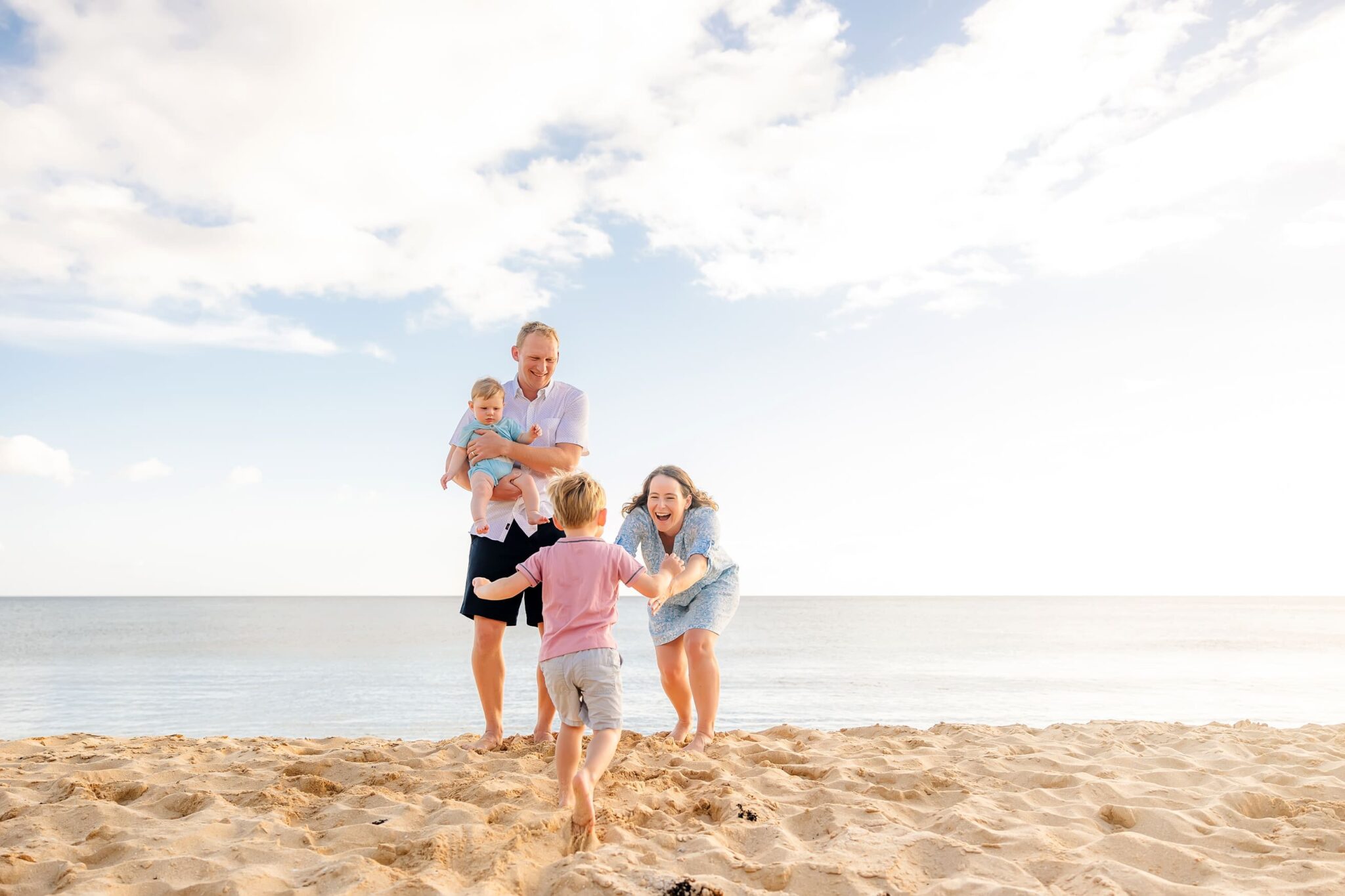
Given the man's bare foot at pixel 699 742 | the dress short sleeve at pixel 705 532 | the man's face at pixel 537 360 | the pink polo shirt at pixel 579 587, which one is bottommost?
the man's bare foot at pixel 699 742

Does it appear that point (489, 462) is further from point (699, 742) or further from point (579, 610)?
point (699, 742)

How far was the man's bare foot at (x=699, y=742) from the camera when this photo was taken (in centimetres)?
444

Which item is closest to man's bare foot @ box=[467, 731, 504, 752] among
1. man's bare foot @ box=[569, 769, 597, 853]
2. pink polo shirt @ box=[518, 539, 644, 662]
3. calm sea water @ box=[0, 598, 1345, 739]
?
pink polo shirt @ box=[518, 539, 644, 662]

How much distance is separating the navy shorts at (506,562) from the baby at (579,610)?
112 centimetres

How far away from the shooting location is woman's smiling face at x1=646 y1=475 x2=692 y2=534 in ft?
15.1

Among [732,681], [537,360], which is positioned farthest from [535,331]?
A: [732,681]

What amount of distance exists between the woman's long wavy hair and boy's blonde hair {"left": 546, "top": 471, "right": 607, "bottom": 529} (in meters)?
1.31

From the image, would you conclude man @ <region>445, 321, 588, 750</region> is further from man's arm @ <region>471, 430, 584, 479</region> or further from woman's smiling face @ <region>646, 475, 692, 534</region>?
woman's smiling face @ <region>646, 475, 692, 534</region>

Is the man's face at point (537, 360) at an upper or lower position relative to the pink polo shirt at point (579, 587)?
upper

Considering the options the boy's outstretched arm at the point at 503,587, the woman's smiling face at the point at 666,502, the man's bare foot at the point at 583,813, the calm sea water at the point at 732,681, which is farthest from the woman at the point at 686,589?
the calm sea water at the point at 732,681

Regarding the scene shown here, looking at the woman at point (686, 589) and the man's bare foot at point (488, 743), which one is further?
the woman at point (686, 589)

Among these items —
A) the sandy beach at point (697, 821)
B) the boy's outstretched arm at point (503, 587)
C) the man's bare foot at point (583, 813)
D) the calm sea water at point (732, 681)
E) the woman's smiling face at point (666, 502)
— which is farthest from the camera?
the calm sea water at point (732, 681)

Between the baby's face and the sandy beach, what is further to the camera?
the baby's face

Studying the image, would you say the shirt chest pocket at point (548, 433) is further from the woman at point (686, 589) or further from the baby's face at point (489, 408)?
the woman at point (686, 589)
